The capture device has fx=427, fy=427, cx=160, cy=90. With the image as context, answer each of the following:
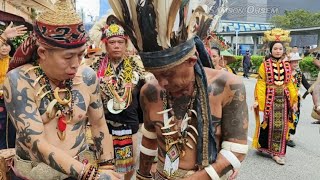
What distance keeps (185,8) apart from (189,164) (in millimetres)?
863

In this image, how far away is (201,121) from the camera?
7.52 feet

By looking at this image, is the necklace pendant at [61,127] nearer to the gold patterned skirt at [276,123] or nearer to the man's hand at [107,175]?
the man's hand at [107,175]

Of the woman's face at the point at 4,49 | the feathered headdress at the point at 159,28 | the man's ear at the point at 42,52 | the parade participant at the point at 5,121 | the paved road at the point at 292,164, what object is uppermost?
the feathered headdress at the point at 159,28

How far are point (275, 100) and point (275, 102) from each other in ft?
0.10

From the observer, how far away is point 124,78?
16.0 feet

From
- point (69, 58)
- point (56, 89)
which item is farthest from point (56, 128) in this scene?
point (69, 58)

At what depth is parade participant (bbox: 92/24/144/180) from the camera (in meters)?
4.85

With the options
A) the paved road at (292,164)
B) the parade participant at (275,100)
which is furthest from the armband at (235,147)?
the parade participant at (275,100)

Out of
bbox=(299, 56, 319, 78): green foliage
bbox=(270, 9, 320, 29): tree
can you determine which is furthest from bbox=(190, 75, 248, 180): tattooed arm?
bbox=(270, 9, 320, 29): tree

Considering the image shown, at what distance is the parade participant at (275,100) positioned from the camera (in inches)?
247

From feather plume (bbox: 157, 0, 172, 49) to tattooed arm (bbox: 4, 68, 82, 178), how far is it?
82cm

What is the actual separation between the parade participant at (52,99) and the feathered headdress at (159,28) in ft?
1.35

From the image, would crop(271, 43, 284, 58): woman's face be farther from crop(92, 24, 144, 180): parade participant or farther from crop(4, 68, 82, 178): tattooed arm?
crop(4, 68, 82, 178): tattooed arm

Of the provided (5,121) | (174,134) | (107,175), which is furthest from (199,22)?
(5,121)
